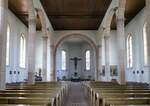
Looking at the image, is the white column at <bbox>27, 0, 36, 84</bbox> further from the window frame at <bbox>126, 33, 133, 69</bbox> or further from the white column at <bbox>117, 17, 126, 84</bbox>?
the window frame at <bbox>126, 33, 133, 69</bbox>

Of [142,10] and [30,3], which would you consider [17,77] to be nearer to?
[30,3]

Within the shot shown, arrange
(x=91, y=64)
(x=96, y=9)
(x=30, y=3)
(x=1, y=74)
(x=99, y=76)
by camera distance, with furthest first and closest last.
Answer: (x=91, y=64) < (x=99, y=76) < (x=96, y=9) < (x=30, y=3) < (x=1, y=74)

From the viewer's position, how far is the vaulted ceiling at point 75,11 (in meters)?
17.0

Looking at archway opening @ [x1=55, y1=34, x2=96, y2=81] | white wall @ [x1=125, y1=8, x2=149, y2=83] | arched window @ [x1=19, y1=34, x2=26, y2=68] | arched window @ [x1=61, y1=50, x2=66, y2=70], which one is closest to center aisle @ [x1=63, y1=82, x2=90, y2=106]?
white wall @ [x1=125, y1=8, x2=149, y2=83]

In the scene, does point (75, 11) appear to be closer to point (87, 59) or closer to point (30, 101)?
point (30, 101)

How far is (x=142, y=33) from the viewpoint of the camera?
63.6 ft

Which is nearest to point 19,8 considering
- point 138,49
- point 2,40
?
point 2,40

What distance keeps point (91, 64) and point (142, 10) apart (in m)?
A: 17.4

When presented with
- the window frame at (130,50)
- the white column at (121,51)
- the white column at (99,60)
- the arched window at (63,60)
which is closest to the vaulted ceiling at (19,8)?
the white column at (121,51)

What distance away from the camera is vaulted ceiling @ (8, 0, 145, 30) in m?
17.0

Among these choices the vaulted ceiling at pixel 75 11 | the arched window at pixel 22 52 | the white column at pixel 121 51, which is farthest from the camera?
the arched window at pixel 22 52

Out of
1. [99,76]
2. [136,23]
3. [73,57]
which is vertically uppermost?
[136,23]

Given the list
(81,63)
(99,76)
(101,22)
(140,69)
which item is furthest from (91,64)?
(140,69)

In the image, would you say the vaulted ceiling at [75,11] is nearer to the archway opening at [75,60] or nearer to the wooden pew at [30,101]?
the archway opening at [75,60]
